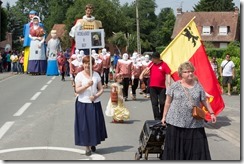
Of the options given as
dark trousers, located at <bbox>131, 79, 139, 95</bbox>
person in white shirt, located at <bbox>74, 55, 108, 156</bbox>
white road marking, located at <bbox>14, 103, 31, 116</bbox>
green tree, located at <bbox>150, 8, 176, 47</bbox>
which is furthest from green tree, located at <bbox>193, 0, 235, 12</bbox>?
person in white shirt, located at <bbox>74, 55, 108, 156</bbox>

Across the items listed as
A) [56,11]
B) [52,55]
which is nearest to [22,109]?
[52,55]

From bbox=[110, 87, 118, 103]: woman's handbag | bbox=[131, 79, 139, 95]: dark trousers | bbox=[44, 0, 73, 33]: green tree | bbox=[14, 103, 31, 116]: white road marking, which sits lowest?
bbox=[14, 103, 31, 116]: white road marking

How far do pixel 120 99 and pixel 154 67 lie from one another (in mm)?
1503

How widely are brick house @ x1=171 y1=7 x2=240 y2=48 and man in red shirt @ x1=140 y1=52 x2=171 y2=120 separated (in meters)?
65.7

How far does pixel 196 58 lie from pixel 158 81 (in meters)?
1.29

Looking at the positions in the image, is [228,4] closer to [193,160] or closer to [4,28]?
[4,28]

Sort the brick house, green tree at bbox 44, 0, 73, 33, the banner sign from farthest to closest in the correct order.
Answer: green tree at bbox 44, 0, 73, 33, the brick house, the banner sign

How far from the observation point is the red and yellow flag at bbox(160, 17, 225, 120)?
1161 centimetres

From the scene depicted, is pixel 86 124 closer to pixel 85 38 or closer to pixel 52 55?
pixel 85 38

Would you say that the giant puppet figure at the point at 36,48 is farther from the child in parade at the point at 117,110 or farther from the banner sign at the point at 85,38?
the banner sign at the point at 85,38

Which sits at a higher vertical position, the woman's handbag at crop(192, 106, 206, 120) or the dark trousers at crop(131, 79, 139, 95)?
the woman's handbag at crop(192, 106, 206, 120)

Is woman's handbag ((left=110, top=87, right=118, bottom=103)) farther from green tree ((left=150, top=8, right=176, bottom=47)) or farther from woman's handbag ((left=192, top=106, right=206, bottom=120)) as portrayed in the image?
green tree ((left=150, top=8, right=176, bottom=47))

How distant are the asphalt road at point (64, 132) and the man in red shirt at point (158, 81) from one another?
654mm

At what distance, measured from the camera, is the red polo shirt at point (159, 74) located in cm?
1098
